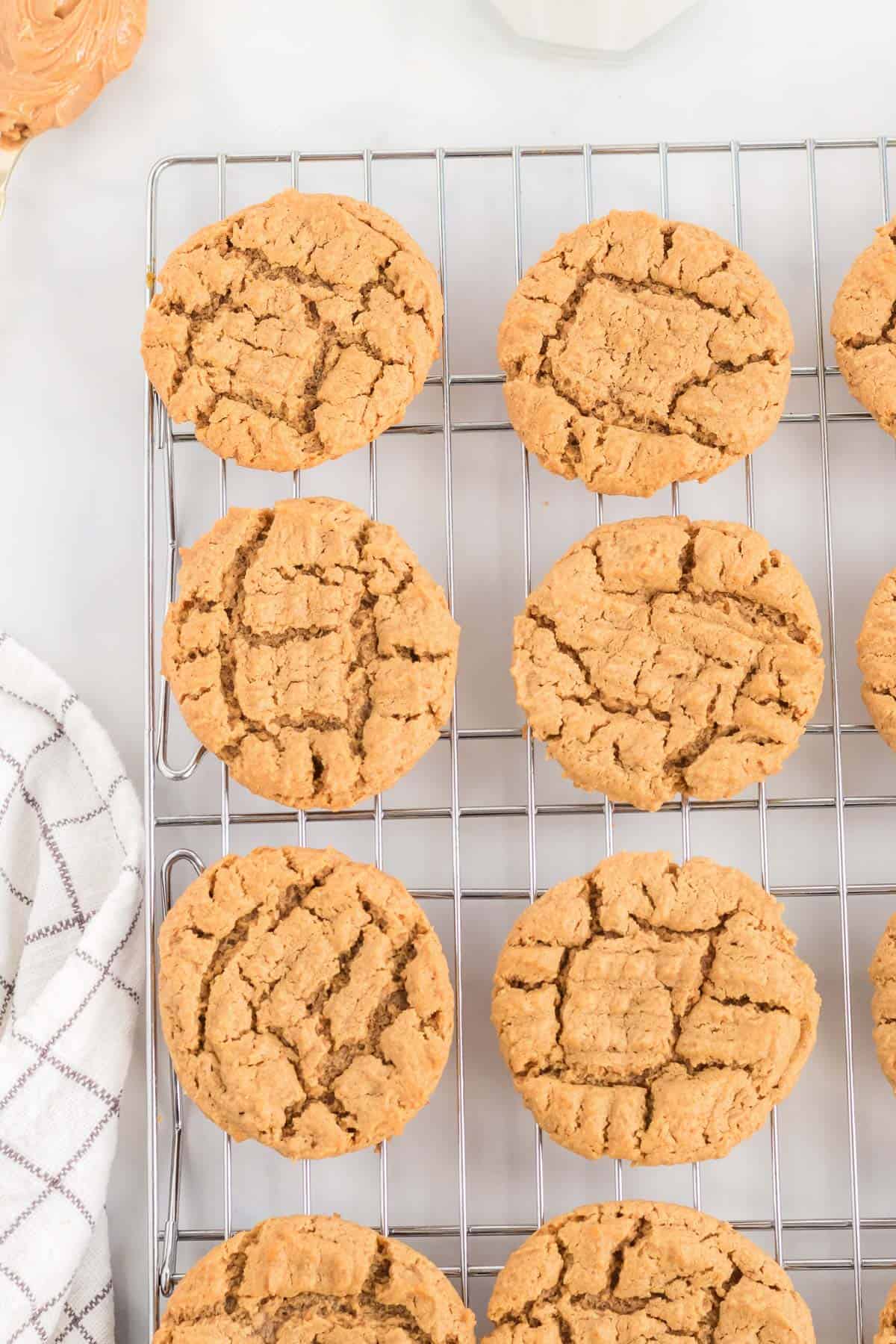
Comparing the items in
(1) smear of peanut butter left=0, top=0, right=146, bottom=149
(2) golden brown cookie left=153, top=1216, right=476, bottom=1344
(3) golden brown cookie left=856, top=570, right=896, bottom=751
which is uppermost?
(1) smear of peanut butter left=0, top=0, right=146, bottom=149

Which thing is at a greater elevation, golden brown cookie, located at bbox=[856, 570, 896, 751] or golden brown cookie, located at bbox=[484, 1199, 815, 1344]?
golden brown cookie, located at bbox=[856, 570, 896, 751]

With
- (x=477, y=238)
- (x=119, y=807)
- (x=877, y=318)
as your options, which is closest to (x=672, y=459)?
(x=877, y=318)

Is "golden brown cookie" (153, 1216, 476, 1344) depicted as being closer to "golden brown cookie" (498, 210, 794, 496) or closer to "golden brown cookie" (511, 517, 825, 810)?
"golden brown cookie" (511, 517, 825, 810)

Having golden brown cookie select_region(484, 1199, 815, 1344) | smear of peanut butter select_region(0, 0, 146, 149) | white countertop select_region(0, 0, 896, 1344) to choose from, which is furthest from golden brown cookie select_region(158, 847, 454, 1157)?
smear of peanut butter select_region(0, 0, 146, 149)

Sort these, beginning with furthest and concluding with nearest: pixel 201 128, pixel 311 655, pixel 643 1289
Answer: pixel 201 128
pixel 311 655
pixel 643 1289

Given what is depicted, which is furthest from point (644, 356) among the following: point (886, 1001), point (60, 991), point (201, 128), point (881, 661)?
point (60, 991)

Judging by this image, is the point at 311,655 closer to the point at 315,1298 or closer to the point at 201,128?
the point at 315,1298

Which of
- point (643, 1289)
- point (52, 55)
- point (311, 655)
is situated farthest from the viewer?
point (52, 55)
